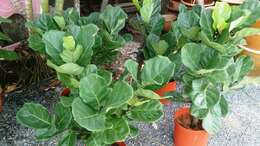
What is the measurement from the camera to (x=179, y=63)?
126cm

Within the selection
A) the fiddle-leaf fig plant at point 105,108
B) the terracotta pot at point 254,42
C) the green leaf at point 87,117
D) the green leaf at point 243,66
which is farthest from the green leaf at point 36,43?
the terracotta pot at point 254,42

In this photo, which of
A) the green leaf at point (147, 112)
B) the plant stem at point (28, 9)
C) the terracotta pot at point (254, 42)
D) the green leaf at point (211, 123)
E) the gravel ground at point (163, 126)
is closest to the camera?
the green leaf at point (147, 112)

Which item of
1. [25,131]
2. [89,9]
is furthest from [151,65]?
[89,9]

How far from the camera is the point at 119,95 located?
963mm

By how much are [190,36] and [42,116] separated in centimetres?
58

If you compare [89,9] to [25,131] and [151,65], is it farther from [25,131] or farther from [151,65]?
[151,65]

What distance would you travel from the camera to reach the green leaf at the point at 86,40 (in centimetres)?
103

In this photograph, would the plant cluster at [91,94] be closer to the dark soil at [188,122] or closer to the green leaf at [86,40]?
the green leaf at [86,40]

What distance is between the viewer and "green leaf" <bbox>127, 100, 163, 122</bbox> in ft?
3.44

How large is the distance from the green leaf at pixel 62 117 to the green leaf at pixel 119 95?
6.9 inches

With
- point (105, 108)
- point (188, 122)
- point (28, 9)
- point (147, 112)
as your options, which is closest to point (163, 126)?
point (188, 122)

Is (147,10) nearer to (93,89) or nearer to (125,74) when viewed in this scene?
(125,74)

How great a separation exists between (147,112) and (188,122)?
0.42 metres

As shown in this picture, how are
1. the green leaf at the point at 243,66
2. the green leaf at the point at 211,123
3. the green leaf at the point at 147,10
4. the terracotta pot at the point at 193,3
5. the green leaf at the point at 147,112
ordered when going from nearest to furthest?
the green leaf at the point at 147,112 < the green leaf at the point at 211,123 < the green leaf at the point at 243,66 < the green leaf at the point at 147,10 < the terracotta pot at the point at 193,3
